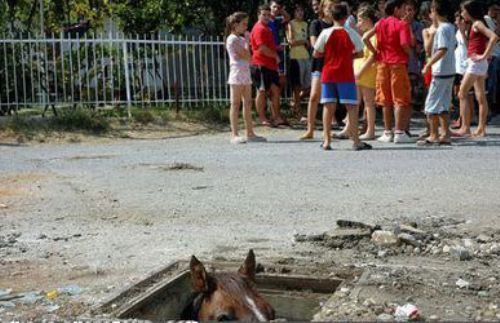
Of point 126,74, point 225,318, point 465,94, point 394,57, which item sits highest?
point 394,57

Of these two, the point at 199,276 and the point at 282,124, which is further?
the point at 282,124

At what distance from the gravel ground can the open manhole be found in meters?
0.27

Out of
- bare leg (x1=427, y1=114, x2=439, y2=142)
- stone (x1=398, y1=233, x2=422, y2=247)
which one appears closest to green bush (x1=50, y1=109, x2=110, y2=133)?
bare leg (x1=427, y1=114, x2=439, y2=142)

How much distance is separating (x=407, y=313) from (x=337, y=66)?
23.5ft

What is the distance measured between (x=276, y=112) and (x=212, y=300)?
447 inches

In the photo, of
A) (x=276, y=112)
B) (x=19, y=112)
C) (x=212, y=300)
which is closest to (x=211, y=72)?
(x=276, y=112)

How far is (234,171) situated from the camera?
10.1m

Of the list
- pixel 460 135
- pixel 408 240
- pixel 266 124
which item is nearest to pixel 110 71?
pixel 266 124

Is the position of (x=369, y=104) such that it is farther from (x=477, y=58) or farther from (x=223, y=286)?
(x=223, y=286)

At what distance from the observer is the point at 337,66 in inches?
442

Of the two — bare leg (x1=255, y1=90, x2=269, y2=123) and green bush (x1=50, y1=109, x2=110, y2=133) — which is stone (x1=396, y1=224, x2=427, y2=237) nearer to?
bare leg (x1=255, y1=90, x2=269, y2=123)

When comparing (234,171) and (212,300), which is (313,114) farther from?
(212,300)

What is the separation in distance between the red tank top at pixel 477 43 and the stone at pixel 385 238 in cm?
665

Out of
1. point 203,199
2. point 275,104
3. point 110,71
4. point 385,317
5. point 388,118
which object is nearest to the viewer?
point 385,317
